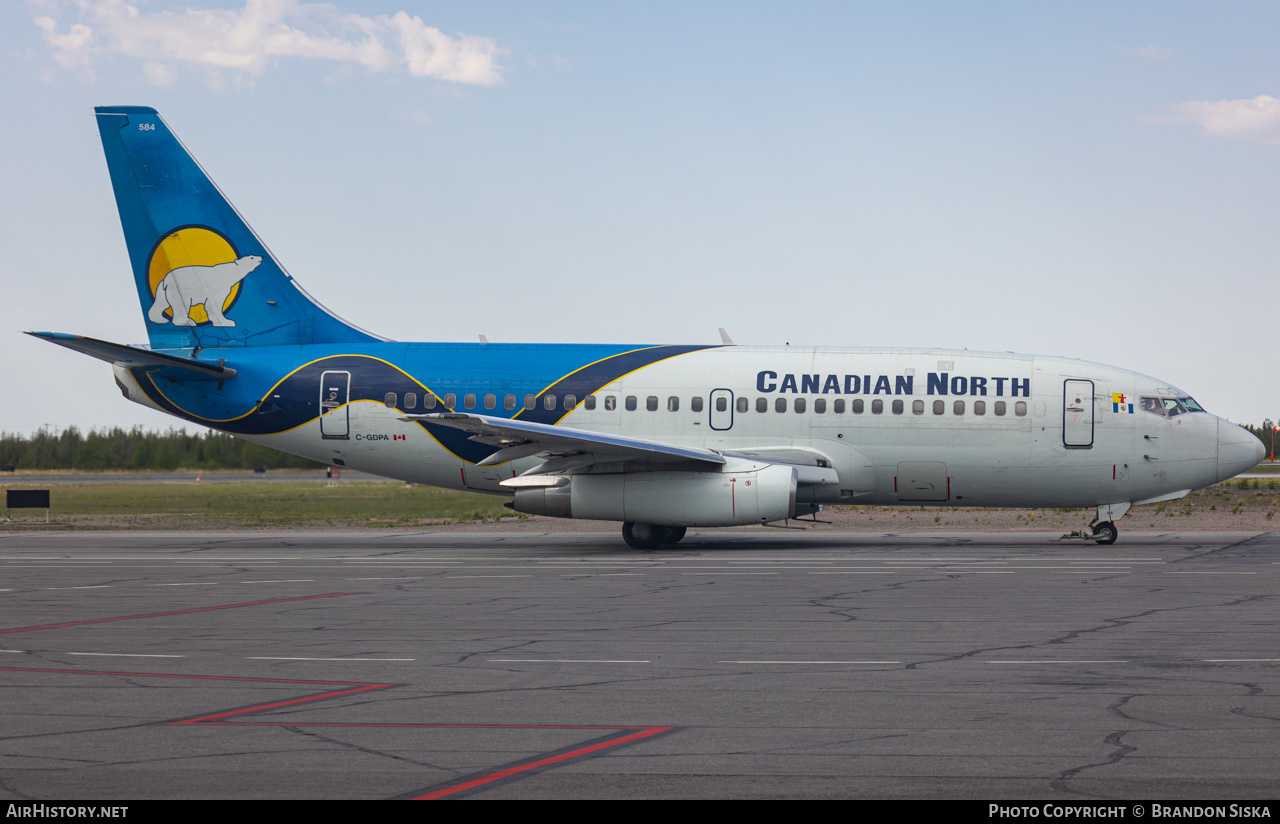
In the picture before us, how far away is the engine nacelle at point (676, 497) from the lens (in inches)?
849

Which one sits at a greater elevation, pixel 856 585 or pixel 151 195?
pixel 151 195

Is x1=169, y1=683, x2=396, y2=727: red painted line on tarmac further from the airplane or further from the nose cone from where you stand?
the nose cone

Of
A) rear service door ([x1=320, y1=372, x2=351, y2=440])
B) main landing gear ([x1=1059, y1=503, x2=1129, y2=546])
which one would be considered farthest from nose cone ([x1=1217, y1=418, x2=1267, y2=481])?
rear service door ([x1=320, y1=372, x2=351, y2=440])

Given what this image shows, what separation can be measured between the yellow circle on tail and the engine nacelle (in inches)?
354

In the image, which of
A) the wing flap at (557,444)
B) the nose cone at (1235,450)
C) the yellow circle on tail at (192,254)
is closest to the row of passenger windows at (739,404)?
the wing flap at (557,444)

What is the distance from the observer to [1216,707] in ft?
25.4

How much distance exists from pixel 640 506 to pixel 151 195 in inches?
519

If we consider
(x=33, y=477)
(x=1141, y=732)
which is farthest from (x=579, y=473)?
(x=33, y=477)

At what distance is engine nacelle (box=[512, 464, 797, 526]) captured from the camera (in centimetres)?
2156

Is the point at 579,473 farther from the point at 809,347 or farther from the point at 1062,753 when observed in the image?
the point at 1062,753

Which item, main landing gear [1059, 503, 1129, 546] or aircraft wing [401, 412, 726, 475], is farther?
main landing gear [1059, 503, 1129, 546]

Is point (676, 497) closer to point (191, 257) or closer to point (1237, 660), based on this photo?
point (191, 257)

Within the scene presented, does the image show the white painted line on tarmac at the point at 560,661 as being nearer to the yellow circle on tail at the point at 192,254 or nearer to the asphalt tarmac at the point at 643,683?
the asphalt tarmac at the point at 643,683

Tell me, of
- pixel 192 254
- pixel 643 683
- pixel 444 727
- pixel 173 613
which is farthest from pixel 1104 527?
pixel 192 254
